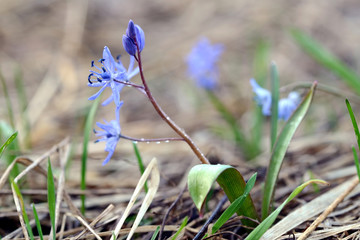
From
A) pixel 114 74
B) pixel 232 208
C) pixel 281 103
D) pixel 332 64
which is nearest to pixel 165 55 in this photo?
pixel 332 64

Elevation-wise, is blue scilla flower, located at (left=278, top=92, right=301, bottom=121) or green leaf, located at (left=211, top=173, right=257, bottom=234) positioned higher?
Answer: blue scilla flower, located at (left=278, top=92, right=301, bottom=121)

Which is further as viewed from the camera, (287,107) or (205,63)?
(205,63)

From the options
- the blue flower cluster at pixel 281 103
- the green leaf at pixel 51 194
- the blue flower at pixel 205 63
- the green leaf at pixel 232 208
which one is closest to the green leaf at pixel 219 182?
the green leaf at pixel 232 208

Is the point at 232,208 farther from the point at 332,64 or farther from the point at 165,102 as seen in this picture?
the point at 165,102

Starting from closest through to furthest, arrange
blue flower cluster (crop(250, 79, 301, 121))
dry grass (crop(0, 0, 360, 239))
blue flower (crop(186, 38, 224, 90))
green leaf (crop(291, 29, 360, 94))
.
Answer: dry grass (crop(0, 0, 360, 239)), blue flower cluster (crop(250, 79, 301, 121)), green leaf (crop(291, 29, 360, 94)), blue flower (crop(186, 38, 224, 90))

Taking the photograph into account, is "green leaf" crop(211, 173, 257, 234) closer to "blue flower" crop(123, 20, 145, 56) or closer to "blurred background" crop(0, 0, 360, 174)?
"blue flower" crop(123, 20, 145, 56)

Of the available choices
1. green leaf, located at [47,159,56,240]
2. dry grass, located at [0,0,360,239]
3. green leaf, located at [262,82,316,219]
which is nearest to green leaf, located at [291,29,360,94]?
dry grass, located at [0,0,360,239]

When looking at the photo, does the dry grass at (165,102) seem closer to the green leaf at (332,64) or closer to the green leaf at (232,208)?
the green leaf at (232,208)
